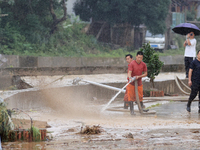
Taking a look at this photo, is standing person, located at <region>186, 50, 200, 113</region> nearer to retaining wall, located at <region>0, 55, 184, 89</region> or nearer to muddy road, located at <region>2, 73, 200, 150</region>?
muddy road, located at <region>2, 73, 200, 150</region>

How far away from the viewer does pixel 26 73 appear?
1570 centimetres

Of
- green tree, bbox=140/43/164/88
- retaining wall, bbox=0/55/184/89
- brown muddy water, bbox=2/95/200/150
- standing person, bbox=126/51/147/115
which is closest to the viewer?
brown muddy water, bbox=2/95/200/150

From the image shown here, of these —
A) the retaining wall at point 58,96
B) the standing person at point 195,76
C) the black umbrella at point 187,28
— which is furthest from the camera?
the black umbrella at point 187,28

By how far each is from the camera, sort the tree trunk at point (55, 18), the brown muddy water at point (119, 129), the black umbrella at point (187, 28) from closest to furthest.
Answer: the brown muddy water at point (119, 129) < the black umbrella at point (187, 28) < the tree trunk at point (55, 18)

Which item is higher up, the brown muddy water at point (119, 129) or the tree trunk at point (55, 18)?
the tree trunk at point (55, 18)

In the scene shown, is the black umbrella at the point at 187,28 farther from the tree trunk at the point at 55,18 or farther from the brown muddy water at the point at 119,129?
the tree trunk at the point at 55,18

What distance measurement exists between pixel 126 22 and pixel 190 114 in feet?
84.1

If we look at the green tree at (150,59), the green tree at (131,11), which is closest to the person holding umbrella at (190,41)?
the green tree at (150,59)

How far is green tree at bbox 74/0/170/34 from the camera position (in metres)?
31.8

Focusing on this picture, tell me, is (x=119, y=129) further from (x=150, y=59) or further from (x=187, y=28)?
(x=187, y=28)

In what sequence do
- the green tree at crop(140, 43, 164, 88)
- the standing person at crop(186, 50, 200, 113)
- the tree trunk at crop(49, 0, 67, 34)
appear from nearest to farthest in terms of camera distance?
A: 1. the standing person at crop(186, 50, 200, 113)
2. the green tree at crop(140, 43, 164, 88)
3. the tree trunk at crop(49, 0, 67, 34)

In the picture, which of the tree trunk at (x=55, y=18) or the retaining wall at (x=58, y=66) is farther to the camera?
the tree trunk at (x=55, y=18)

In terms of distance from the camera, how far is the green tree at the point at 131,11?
1252 inches

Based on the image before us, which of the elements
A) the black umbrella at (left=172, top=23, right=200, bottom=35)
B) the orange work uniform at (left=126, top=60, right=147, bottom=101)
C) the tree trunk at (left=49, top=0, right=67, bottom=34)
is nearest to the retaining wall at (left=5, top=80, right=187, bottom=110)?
the orange work uniform at (left=126, top=60, right=147, bottom=101)
